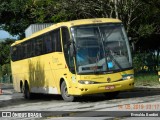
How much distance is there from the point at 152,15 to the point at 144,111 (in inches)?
974

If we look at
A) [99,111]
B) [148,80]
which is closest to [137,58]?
[148,80]

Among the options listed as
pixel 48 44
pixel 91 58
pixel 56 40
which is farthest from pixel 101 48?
pixel 48 44

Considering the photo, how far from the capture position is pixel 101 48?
716 inches

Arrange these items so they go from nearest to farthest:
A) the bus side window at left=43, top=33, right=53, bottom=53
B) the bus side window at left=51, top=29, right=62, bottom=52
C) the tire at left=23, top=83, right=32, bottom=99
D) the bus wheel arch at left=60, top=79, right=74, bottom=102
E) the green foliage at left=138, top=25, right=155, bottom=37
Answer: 1. the bus wheel arch at left=60, top=79, right=74, bottom=102
2. the bus side window at left=51, top=29, right=62, bottom=52
3. the bus side window at left=43, top=33, right=53, bottom=53
4. the tire at left=23, top=83, right=32, bottom=99
5. the green foliage at left=138, top=25, right=155, bottom=37

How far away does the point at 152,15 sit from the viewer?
36969mm

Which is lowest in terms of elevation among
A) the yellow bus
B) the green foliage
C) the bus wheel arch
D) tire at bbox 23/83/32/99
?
tire at bbox 23/83/32/99

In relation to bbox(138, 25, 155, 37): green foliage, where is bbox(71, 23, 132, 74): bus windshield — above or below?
below

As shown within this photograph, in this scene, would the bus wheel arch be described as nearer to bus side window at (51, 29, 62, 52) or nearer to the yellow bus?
the yellow bus

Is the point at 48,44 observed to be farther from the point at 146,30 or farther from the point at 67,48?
the point at 146,30

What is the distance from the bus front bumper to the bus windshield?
1.77 ft

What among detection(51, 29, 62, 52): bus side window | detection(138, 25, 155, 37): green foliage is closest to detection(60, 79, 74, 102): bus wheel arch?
detection(51, 29, 62, 52): bus side window

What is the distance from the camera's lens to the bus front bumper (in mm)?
17828

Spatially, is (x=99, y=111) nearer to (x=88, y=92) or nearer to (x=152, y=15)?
(x=88, y=92)

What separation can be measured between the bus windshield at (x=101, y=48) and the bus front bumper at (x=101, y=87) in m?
0.54
